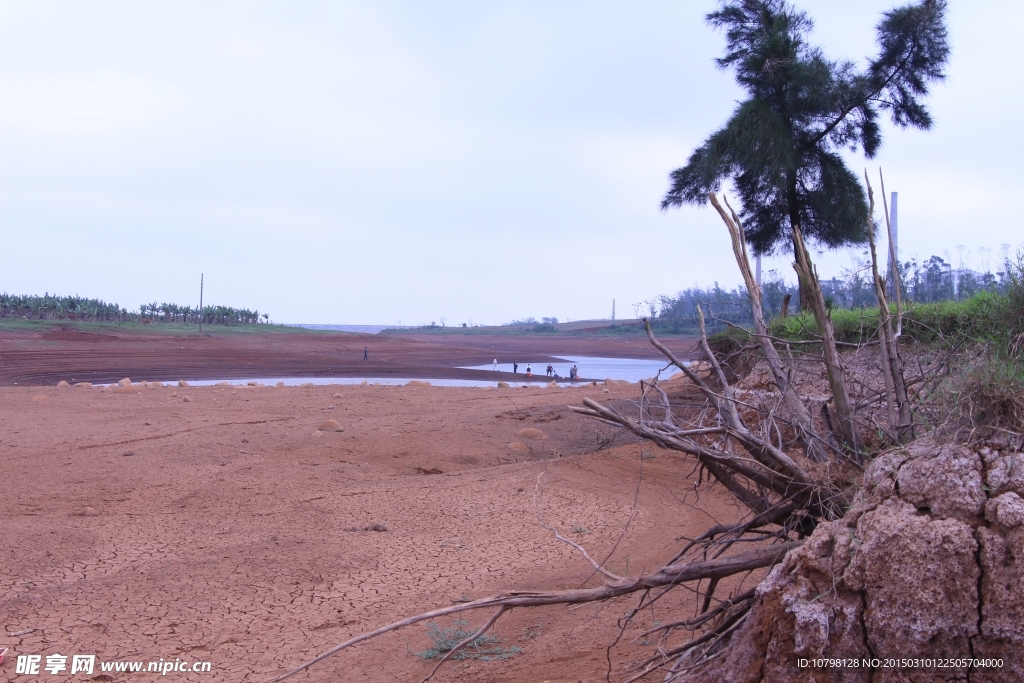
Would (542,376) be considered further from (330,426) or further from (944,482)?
(944,482)

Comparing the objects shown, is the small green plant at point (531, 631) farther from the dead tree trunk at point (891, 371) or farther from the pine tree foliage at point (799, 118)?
the pine tree foliage at point (799, 118)

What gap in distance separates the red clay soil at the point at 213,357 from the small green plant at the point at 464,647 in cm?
1648

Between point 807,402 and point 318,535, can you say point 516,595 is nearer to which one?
point 807,402

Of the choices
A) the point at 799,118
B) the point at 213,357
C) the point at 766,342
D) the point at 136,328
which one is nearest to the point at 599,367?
the point at 213,357

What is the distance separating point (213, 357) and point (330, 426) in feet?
84.6

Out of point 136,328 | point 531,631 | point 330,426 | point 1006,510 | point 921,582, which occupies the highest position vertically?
point 136,328

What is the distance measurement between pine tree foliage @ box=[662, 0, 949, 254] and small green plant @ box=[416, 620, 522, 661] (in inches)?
374

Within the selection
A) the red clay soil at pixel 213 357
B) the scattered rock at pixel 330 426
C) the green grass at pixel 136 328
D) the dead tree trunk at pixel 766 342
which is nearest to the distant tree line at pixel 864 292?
the dead tree trunk at pixel 766 342

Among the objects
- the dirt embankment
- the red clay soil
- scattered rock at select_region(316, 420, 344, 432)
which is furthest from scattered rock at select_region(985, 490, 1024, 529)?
the red clay soil

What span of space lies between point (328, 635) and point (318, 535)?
1885mm

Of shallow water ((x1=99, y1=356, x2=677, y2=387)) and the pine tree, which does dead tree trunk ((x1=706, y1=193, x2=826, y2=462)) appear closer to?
the pine tree

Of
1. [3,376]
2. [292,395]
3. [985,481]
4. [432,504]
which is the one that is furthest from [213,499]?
[3,376]

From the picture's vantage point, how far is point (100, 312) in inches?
1980

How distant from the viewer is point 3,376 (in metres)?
23.8
